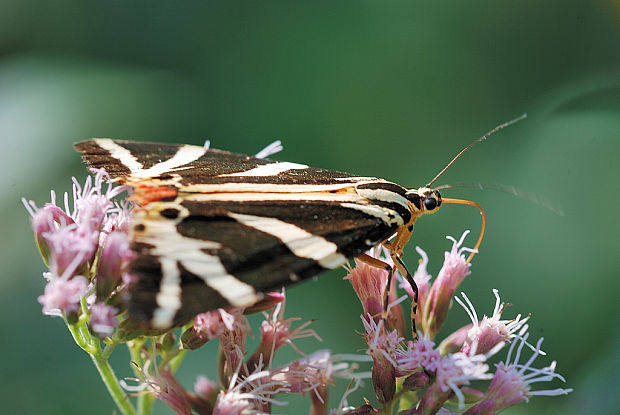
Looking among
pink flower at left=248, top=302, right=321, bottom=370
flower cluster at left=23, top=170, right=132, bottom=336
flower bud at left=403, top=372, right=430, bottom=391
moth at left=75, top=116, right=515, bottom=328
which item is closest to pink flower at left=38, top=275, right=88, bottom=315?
flower cluster at left=23, top=170, right=132, bottom=336

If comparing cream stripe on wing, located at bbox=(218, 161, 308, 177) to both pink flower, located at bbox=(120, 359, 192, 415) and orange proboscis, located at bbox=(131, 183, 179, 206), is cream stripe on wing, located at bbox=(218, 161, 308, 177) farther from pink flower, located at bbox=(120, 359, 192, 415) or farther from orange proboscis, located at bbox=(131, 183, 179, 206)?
pink flower, located at bbox=(120, 359, 192, 415)

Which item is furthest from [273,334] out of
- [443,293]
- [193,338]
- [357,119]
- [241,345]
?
[357,119]

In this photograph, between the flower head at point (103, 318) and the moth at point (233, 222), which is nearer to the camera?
the moth at point (233, 222)

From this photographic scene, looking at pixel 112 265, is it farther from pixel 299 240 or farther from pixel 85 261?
pixel 299 240


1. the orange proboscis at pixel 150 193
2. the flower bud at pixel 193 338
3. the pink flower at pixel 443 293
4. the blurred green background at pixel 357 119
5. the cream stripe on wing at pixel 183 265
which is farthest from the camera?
the blurred green background at pixel 357 119

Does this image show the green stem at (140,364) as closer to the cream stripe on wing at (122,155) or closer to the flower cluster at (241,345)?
the flower cluster at (241,345)

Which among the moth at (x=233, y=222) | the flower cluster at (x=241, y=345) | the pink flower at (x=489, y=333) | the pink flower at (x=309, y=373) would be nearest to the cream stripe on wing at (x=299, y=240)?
the moth at (x=233, y=222)
